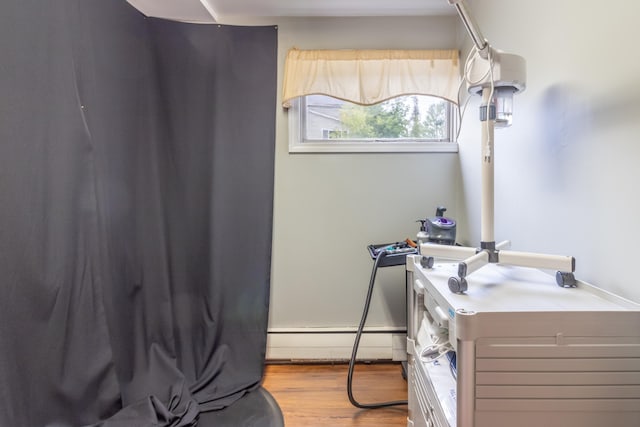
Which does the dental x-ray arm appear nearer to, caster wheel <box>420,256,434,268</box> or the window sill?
caster wheel <box>420,256,434,268</box>

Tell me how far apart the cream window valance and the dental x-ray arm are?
0.92 meters

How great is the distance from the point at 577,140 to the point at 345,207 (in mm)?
1223

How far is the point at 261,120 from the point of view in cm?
196

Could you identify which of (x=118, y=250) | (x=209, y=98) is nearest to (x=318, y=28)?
(x=209, y=98)

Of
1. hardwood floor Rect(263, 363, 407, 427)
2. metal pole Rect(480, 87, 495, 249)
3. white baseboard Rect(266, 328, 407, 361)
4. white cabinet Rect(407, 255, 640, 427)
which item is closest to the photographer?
white cabinet Rect(407, 255, 640, 427)

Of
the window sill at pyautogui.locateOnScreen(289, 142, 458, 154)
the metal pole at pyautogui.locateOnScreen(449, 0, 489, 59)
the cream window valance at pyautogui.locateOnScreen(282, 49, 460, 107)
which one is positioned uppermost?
the cream window valance at pyautogui.locateOnScreen(282, 49, 460, 107)

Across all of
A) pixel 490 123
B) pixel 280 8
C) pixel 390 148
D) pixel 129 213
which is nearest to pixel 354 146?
pixel 390 148

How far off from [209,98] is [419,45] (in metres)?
1.29

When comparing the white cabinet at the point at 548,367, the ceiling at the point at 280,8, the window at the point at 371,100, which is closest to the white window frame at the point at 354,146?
the window at the point at 371,100

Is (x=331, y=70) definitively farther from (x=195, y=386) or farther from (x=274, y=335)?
(x=195, y=386)

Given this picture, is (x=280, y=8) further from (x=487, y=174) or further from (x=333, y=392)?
(x=333, y=392)

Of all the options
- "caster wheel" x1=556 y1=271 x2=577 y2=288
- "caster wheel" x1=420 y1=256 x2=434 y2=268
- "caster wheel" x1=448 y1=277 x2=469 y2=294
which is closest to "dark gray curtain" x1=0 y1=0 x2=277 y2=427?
"caster wheel" x1=420 y1=256 x2=434 y2=268

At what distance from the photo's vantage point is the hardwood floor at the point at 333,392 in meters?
1.56

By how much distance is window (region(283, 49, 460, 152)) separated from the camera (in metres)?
1.98
